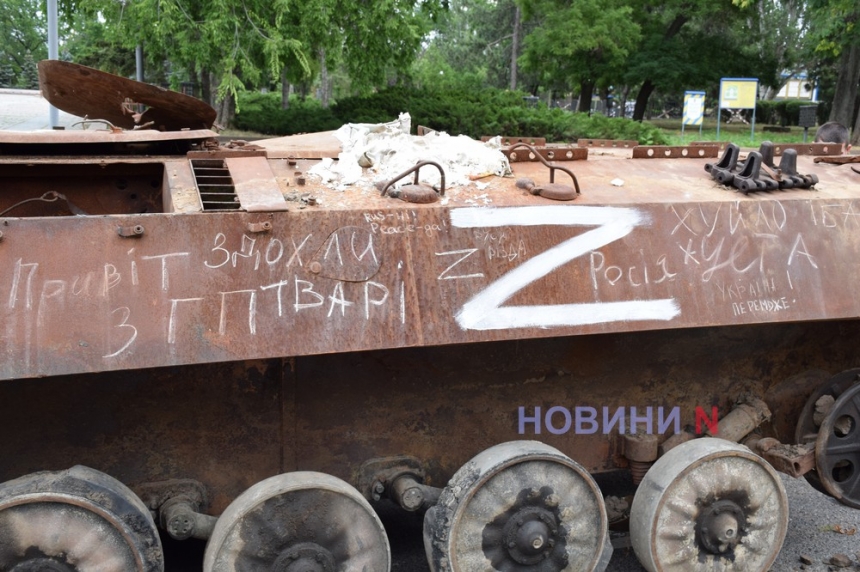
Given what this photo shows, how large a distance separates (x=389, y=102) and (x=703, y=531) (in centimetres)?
1185

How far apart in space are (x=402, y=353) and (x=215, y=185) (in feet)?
3.47

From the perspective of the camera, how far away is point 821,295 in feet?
12.7

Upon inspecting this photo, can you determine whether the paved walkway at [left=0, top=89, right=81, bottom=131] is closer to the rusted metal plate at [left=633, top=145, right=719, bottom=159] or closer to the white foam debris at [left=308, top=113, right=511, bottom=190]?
the white foam debris at [left=308, top=113, right=511, bottom=190]

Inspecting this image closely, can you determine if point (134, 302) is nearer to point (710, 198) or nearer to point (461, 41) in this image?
point (710, 198)

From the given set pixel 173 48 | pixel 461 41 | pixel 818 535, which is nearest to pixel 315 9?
pixel 173 48

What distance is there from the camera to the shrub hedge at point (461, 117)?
1186 centimetres

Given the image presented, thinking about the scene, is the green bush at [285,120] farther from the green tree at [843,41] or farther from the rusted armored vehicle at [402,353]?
the rusted armored vehicle at [402,353]

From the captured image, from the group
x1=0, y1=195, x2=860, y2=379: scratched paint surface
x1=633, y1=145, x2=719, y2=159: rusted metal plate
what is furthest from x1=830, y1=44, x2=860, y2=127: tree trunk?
x1=0, y1=195, x2=860, y2=379: scratched paint surface

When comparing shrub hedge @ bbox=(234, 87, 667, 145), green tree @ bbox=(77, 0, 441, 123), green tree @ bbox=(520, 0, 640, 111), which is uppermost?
green tree @ bbox=(520, 0, 640, 111)

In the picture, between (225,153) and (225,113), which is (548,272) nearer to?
(225,153)

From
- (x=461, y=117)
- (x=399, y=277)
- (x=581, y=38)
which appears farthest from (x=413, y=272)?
(x=581, y=38)

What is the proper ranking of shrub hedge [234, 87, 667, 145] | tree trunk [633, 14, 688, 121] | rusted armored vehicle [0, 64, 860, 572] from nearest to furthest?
rusted armored vehicle [0, 64, 860, 572], shrub hedge [234, 87, 667, 145], tree trunk [633, 14, 688, 121]

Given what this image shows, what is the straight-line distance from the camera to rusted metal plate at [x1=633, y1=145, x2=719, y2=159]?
4.73 meters

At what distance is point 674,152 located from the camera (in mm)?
4801
